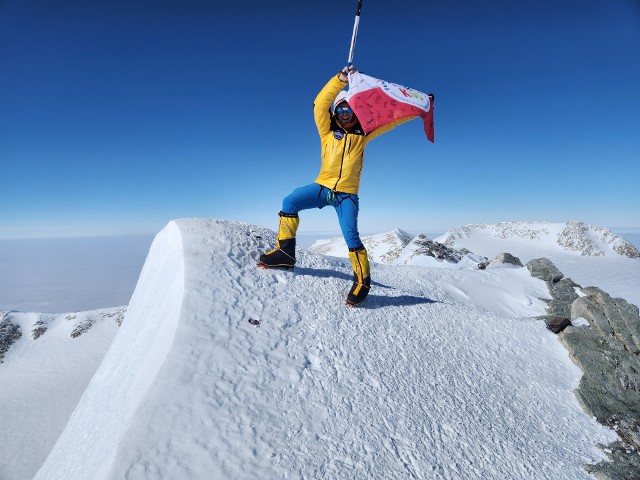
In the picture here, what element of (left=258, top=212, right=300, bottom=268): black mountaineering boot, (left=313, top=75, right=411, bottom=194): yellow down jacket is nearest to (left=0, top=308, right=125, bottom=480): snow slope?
(left=258, top=212, right=300, bottom=268): black mountaineering boot

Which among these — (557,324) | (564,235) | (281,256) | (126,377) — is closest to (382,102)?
(281,256)

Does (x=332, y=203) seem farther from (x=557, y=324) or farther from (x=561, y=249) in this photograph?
(x=561, y=249)

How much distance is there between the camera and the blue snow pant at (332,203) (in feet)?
20.3

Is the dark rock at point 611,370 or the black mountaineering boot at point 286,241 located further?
the black mountaineering boot at point 286,241

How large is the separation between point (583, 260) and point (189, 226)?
41597 mm

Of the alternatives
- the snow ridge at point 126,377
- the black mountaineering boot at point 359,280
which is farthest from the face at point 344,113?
the snow ridge at point 126,377

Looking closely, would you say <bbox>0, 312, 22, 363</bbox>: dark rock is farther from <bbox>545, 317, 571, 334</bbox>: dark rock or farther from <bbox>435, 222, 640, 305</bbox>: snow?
<bbox>435, 222, 640, 305</bbox>: snow

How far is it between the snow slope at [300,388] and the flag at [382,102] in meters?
3.37

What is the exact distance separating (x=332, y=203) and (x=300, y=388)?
11.5 ft

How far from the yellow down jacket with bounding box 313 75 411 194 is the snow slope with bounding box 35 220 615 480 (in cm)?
209

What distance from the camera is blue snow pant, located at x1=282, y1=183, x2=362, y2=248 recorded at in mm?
6191

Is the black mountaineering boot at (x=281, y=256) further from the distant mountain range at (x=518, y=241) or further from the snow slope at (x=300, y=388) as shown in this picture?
the distant mountain range at (x=518, y=241)

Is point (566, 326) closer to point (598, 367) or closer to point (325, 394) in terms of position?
point (598, 367)

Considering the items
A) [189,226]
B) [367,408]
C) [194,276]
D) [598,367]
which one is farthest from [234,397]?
[598,367]
